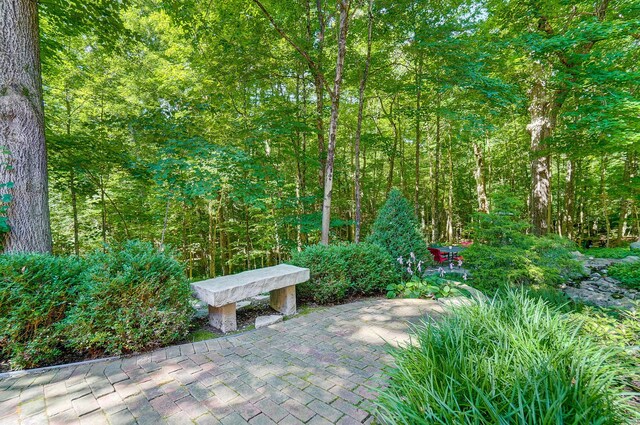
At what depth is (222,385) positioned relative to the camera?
2.17 metres

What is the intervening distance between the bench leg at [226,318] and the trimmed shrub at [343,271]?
120cm

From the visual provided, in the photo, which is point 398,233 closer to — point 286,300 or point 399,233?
point 399,233

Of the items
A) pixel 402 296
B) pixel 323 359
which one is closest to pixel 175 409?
pixel 323 359

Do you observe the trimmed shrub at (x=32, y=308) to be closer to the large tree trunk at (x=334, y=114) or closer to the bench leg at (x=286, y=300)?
the bench leg at (x=286, y=300)

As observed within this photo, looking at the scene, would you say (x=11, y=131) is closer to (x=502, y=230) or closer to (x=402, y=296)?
(x=402, y=296)

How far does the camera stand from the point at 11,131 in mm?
3109

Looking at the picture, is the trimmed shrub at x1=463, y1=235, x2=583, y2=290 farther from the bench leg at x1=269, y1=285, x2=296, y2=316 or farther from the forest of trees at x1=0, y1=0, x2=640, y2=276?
the bench leg at x1=269, y1=285, x2=296, y2=316

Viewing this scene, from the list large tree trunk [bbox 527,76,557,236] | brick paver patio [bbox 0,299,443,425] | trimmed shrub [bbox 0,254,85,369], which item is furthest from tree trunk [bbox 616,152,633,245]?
trimmed shrub [bbox 0,254,85,369]

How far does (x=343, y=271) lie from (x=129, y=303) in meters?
2.81

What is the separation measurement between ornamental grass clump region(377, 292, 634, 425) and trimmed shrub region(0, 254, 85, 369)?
9.72ft

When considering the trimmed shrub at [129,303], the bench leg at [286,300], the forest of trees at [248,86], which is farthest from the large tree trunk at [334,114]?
the trimmed shrub at [129,303]

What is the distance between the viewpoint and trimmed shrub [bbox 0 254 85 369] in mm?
2275

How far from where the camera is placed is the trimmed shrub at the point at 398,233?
5230 mm

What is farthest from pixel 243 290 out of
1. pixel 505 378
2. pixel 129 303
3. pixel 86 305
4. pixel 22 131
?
pixel 22 131
